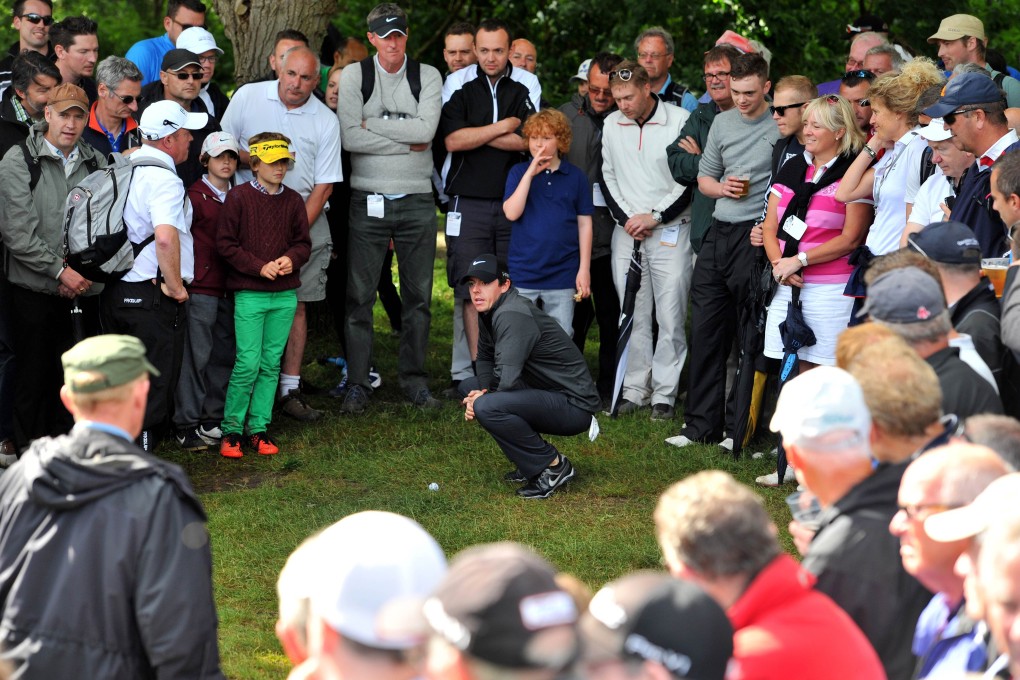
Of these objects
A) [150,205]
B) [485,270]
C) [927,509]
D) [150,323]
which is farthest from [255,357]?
[927,509]

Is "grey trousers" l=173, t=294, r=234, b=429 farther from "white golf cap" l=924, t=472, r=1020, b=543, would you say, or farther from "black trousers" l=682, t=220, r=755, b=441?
"white golf cap" l=924, t=472, r=1020, b=543

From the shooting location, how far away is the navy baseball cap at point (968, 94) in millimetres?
5684

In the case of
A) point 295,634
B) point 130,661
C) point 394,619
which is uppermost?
point 394,619

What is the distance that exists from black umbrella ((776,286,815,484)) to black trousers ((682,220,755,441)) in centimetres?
73

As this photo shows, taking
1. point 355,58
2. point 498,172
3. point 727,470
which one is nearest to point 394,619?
point 727,470

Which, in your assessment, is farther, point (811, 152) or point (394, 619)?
point (811, 152)

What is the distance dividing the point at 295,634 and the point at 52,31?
677 centimetres

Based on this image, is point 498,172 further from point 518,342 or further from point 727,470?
point 727,470

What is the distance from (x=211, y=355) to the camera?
25.3ft

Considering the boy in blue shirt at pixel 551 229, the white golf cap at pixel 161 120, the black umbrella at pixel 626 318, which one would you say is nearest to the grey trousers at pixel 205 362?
the white golf cap at pixel 161 120

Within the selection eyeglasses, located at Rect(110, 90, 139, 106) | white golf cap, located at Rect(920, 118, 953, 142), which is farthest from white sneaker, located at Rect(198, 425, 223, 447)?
white golf cap, located at Rect(920, 118, 953, 142)

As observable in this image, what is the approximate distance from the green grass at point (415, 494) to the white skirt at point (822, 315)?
31.3 inches

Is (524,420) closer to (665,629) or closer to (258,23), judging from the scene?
(258,23)

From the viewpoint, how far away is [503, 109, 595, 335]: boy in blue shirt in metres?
8.37
